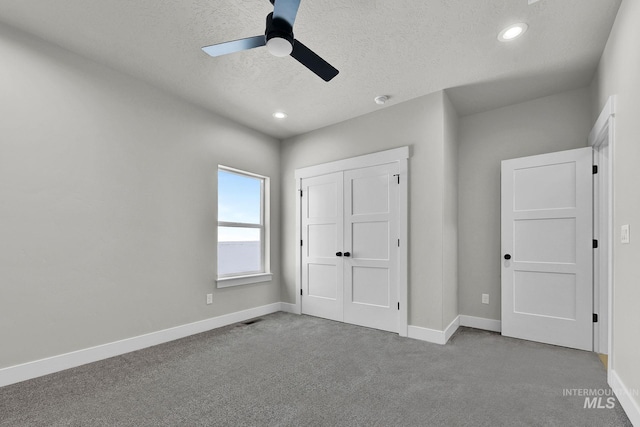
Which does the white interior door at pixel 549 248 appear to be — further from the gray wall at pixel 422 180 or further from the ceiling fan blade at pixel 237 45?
the ceiling fan blade at pixel 237 45

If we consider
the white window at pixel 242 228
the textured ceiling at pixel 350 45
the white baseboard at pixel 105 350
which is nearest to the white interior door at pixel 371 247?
the textured ceiling at pixel 350 45

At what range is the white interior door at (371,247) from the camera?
11.9 ft

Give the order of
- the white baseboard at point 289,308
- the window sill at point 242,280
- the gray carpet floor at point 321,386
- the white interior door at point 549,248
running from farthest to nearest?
the white baseboard at point 289,308 < the window sill at point 242,280 < the white interior door at point 549,248 < the gray carpet floor at point 321,386

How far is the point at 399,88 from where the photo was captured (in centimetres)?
328

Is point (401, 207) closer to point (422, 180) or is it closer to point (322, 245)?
point (422, 180)

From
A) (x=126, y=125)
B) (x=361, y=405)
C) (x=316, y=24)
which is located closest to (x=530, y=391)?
(x=361, y=405)

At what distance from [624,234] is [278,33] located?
2483 millimetres

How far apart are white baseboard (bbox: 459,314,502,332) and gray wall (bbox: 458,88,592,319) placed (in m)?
0.05

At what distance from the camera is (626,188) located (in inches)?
77.9

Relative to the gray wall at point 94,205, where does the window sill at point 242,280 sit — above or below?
below

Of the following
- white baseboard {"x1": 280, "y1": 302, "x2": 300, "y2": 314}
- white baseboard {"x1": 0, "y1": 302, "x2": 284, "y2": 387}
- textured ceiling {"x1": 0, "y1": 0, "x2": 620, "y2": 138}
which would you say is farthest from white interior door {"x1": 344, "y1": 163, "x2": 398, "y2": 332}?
white baseboard {"x1": 0, "y1": 302, "x2": 284, "y2": 387}

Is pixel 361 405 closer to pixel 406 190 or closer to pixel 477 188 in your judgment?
pixel 406 190

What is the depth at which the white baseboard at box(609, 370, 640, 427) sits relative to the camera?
5.74 feet

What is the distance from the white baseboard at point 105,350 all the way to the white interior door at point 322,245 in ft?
3.22
